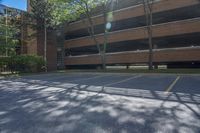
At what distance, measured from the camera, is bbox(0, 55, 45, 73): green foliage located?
23766mm

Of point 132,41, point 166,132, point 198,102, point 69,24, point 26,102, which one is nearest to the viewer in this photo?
point 166,132

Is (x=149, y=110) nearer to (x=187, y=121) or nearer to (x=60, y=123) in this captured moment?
(x=187, y=121)

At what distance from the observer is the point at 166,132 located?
169 inches

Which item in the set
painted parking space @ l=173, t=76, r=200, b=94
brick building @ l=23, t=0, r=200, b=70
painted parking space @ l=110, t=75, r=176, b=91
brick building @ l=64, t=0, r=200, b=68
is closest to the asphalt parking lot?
painted parking space @ l=173, t=76, r=200, b=94

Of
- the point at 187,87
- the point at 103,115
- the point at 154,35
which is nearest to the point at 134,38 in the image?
the point at 154,35

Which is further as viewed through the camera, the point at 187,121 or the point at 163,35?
the point at 163,35

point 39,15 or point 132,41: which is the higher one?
point 39,15

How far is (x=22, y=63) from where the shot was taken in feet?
81.5

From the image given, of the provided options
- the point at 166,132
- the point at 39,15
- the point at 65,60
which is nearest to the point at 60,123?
the point at 166,132

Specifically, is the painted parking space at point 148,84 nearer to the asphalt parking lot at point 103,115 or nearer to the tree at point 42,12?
the asphalt parking lot at point 103,115

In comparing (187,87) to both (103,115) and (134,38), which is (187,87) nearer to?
(103,115)

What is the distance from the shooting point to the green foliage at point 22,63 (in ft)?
78.0

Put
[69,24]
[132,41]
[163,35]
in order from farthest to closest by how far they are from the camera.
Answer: [69,24] → [132,41] → [163,35]

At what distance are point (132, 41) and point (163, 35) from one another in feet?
15.2
